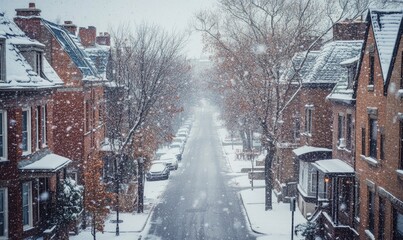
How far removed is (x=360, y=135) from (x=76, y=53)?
18.3 m

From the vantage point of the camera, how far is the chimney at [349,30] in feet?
98.5

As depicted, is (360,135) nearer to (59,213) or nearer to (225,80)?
(59,213)

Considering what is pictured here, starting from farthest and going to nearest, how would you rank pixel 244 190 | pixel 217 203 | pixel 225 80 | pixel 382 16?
1. pixel 225 80
2. pixel 244 190
3. pixel 217 203
4. pixel 382 16

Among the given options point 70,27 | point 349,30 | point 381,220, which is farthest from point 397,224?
point 70,27

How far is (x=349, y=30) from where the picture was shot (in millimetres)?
30156

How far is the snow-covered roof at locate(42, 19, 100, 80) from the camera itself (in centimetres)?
2816

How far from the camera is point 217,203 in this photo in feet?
109

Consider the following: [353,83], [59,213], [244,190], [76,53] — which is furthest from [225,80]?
[59,213]

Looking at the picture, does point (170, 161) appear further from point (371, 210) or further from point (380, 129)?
point (380, 129)

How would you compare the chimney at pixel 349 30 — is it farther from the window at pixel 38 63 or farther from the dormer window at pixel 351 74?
the window at pixel 38 63

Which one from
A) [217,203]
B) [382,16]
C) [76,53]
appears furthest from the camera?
[217,203]

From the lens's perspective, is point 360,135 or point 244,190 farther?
point 244,190

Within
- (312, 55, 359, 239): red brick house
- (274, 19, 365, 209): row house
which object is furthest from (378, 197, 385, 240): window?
(274, 19, 365, 209): row house

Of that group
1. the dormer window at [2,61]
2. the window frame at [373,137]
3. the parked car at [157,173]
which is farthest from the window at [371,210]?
the parked car at [157,173]
